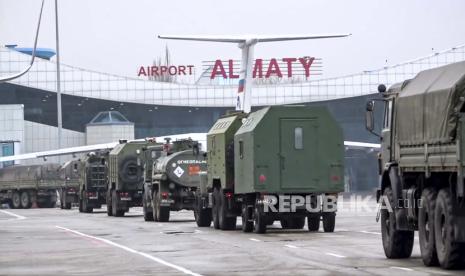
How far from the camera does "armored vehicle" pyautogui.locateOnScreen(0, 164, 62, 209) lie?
7906 cm

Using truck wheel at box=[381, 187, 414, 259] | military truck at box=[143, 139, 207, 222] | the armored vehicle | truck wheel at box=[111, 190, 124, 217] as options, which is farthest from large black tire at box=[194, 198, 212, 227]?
the armored vehicle

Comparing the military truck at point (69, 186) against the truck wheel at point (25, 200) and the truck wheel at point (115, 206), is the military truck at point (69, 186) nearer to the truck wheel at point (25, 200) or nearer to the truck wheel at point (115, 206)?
the truck wheel at point (25, 200)

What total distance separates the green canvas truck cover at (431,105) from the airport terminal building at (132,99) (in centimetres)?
9370

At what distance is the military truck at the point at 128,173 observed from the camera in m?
51.6

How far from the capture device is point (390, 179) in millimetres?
22094

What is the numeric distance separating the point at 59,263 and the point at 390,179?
5939 mm

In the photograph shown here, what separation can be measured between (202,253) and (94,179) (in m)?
37.4

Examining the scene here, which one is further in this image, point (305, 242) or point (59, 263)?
point (305, 242)

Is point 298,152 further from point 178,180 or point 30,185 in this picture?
point 30,185

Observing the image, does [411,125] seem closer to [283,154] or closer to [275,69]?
[283,154]

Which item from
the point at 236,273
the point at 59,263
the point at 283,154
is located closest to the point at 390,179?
the point at 236,273

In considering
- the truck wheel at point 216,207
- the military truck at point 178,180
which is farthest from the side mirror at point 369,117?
the military truck at point 178,180

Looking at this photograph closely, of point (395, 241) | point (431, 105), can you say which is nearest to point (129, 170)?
point (395, 241)

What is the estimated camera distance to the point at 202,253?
24.3 metres
